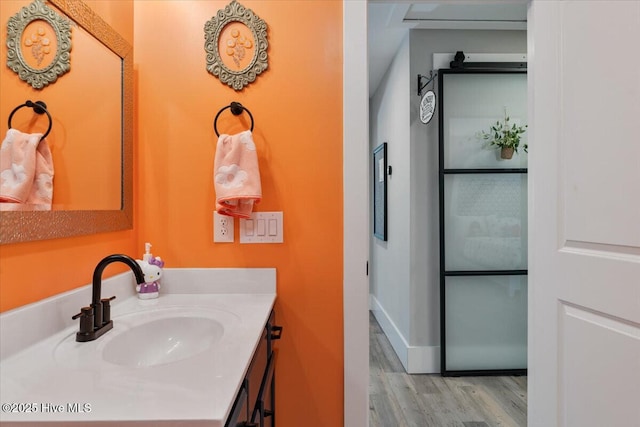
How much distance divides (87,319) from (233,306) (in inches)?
16.1

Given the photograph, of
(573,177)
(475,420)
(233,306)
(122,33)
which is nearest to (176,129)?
(122,33)

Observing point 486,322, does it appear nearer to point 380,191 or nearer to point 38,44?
point 380,191

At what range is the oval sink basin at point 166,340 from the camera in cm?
90

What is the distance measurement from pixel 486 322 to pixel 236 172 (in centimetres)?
215

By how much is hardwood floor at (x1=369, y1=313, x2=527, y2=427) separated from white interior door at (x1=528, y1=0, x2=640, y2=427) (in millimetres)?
691

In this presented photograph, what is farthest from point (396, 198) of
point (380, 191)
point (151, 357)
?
point (151, 357)

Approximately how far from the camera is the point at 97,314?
859 millimetres

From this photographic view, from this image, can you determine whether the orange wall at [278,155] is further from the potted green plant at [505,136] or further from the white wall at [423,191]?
the potted green plant at [505,136]

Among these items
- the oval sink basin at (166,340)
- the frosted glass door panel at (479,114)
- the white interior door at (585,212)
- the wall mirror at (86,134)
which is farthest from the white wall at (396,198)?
the wall mirror at (86,134)

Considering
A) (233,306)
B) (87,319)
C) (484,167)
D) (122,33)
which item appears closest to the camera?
(87,319)

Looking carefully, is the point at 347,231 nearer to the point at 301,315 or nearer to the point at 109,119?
the point at 301,315

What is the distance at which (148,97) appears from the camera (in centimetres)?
129

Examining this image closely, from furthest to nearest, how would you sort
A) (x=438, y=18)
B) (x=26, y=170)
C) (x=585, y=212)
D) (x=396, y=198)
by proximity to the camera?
(x=396, y=198) → (x=438, y=18) → (x=585, y=212) → (x=26, y=170)

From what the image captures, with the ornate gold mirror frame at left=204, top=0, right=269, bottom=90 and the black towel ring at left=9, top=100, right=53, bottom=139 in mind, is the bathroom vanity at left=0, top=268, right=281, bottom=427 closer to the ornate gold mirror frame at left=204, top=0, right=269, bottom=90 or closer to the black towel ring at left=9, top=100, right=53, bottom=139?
the black towel ring at left=9, top=100, right=53, bottom=139
